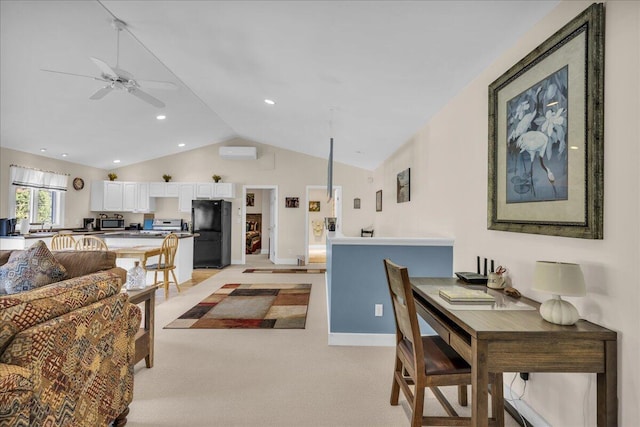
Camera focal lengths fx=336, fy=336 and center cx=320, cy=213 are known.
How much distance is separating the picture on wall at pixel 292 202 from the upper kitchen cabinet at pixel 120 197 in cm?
321

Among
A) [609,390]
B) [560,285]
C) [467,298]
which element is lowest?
[609,390]

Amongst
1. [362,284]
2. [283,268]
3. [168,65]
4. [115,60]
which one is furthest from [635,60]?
[283,268]

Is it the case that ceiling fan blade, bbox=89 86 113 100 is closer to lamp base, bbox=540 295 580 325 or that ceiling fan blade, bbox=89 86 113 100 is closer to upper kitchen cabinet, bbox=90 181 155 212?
lamp base, bbox=540 295 580 325

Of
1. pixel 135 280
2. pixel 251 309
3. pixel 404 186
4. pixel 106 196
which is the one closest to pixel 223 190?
pixel 106 196

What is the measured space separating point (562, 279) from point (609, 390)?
1.53 ft

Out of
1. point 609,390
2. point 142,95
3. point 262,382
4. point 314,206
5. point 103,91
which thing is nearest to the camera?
point 609,390

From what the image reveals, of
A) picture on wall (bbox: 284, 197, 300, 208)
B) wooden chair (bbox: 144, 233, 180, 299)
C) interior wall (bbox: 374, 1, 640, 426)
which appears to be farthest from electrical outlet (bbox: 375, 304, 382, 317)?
picture on wall (bbox: 284, 197, 300, 208)

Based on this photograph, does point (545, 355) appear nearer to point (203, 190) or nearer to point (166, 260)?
point (166, 260)

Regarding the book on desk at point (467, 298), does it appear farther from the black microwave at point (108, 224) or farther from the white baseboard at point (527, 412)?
the black microwave at point (108, 224)

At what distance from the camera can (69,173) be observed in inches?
278

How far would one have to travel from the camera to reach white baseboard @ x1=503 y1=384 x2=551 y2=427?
6.11 ft

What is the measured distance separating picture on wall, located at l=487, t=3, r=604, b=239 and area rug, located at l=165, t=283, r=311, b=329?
2.55 meters

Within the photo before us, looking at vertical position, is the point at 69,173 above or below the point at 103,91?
below

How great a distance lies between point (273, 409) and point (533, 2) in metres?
2.77
